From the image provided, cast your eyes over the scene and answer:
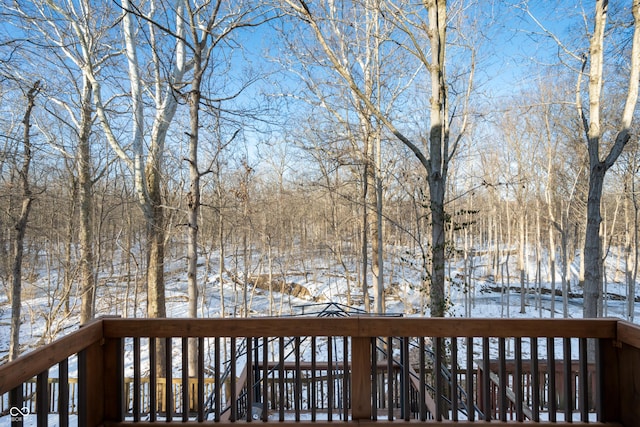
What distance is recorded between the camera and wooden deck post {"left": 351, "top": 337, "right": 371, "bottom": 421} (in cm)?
203

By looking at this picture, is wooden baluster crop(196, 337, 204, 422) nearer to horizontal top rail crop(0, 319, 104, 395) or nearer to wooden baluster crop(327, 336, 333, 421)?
horizontal top rail crop(0, 319, 104, 395)

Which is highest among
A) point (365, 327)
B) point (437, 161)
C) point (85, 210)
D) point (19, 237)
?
point (437, 161)

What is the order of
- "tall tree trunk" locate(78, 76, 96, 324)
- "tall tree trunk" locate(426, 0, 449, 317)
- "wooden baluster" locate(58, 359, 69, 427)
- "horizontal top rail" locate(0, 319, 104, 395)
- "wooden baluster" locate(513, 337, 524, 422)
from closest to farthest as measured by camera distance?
"horizontal top rail" locate(0, 319, 104, 395)
"wooden baluster" locate(58, 359, 69, 427)
"wooden baluster" locate(513, 337, 524, 422)
"tall tree trunk" locate(426, 0, 449, 317)
"tall tree trunk" locate(78, 76, 96, 324)

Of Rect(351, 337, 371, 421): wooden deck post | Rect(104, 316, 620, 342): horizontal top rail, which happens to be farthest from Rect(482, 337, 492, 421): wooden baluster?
Rect(351, 337, 371, 421): wooden deck post

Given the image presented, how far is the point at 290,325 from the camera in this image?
6.70ft

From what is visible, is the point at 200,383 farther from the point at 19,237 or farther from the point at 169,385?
the point at 19,237

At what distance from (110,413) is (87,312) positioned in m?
9.33

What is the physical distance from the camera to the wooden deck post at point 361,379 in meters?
2.03

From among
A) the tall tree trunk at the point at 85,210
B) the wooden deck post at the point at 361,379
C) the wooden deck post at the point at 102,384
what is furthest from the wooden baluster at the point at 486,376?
the tall tree trunk at the point at 85,210

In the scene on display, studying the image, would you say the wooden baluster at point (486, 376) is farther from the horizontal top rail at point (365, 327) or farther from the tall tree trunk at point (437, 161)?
the tall tree trunk at point (437, 161)

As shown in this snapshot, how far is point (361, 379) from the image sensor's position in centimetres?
204

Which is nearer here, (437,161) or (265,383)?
(265,383)

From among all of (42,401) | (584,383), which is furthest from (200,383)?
(584,383)

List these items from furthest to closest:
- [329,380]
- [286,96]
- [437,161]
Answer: [286,96] → [437,161] → [329,380]
